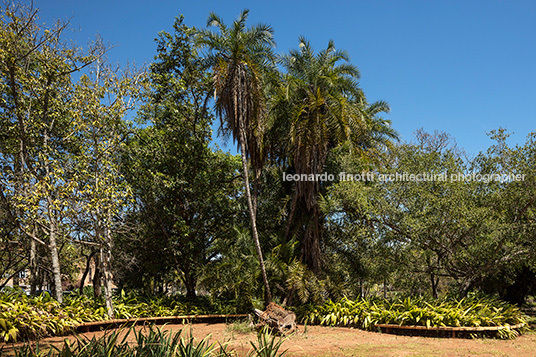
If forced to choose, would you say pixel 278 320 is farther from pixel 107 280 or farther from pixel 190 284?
pixel 190 284

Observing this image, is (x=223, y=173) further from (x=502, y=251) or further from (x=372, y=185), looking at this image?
(x=502, y=251)

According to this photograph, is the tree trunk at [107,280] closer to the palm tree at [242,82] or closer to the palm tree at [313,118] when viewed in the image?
the palm tree at [242,82]

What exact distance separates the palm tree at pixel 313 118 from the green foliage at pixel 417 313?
2.28m

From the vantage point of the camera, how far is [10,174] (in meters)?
12.5

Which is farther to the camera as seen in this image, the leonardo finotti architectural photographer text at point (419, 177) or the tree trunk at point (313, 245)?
the tree trunk at point (313, 245)

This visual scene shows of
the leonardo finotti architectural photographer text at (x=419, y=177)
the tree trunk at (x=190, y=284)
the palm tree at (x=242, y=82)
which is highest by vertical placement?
the palm tree at (x=242, y=82)

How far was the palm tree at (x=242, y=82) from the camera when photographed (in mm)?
13227

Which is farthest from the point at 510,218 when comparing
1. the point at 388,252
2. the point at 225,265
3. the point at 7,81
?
the point at 7,81

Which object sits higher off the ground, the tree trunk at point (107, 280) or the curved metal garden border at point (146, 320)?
the tree trunk at point (107, 280)

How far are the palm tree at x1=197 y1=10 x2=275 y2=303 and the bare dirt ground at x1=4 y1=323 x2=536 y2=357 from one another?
3.47 meters

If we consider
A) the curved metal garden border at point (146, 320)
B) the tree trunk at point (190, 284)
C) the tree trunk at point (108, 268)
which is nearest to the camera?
the curved metal garden border at point (146, 320)

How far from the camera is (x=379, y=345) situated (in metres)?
9.14

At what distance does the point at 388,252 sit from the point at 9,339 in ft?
37.9

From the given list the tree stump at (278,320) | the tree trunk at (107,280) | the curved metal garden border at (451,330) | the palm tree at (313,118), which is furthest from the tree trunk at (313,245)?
the tree trunk at (107,280)
